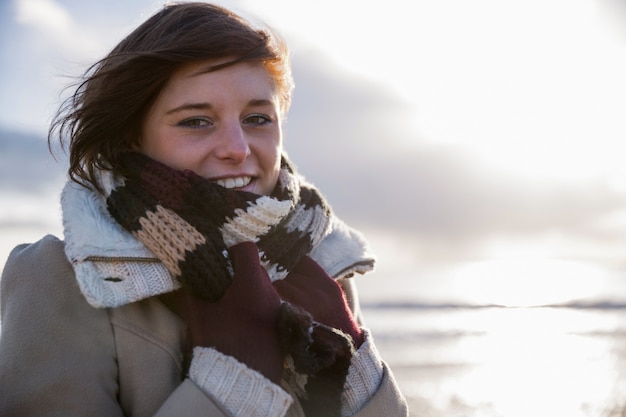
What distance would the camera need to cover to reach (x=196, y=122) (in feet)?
7.43

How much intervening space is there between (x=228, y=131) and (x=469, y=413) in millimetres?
2871

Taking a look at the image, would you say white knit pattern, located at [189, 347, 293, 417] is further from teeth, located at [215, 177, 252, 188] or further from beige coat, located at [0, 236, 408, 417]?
teeth, located at [215, 177, 252, 188]

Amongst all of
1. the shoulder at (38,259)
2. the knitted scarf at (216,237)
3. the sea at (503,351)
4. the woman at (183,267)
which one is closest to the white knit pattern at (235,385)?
the woman at (183,267)

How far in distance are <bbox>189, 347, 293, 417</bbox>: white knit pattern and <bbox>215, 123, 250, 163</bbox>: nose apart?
569mm

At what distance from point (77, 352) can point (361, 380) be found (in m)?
0.77

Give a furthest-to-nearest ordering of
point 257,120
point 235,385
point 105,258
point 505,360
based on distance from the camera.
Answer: point 505,360, point 257,120, point 105,258, point 235,385

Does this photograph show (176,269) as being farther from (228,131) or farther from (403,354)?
(403,354)

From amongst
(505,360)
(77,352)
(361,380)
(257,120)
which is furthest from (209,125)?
(505,360)

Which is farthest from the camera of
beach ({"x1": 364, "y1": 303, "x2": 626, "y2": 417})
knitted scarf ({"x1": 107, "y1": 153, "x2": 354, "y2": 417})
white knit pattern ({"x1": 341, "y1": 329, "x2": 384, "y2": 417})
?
beach ({"x1": 364, "y1": 303, "x2": 626, "y2": 417})

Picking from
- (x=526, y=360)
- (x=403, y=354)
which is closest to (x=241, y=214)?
(x=526, y=360)

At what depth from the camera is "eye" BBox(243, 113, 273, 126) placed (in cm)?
233

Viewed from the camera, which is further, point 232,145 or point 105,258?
point 232,145

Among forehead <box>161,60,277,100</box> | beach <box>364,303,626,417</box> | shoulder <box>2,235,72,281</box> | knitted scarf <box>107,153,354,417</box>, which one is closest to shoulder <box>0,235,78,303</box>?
shoulder <box>2,235,72,281</box>

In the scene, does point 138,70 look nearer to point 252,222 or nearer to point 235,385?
point 252,222
